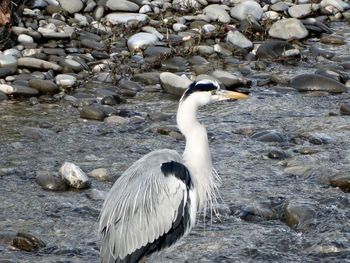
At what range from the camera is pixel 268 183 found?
5.62m

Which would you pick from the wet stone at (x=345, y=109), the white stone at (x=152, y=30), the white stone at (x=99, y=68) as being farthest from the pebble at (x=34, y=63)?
the wet stone at (x=345, y=109)

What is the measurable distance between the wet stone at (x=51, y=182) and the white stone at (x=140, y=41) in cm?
399

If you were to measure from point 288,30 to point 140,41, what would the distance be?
236 centimetres

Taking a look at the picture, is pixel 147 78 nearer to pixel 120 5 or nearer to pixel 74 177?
pixel 120 5

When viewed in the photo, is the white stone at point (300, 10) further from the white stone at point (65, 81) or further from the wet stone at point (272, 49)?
the white stone at point (65, 81)

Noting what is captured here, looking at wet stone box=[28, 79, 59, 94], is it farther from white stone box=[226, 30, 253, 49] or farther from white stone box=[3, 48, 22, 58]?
white stone box=[226, 30, 253, 49]

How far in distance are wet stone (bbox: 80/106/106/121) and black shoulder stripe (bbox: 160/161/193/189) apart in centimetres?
269

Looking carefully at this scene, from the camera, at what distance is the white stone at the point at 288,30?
999 cm

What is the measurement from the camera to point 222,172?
5855mm

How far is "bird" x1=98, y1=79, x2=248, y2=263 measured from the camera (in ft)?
13.4

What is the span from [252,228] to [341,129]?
2307 millimetres

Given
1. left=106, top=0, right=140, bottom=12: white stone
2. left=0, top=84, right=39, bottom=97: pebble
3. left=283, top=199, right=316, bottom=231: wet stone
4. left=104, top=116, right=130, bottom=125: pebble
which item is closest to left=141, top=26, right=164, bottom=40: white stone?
left=106, top=0, right=140, bottom=12: white stone

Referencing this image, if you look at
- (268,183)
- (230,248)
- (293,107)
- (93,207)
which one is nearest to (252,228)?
(230,248)

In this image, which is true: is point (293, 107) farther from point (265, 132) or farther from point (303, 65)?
point (303, 65)
